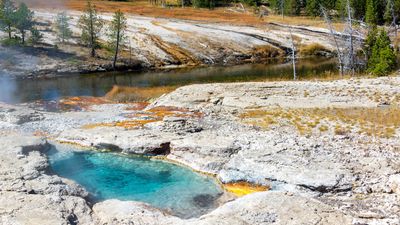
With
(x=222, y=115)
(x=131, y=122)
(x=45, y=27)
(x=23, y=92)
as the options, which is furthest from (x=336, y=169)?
(x=45, y=27)

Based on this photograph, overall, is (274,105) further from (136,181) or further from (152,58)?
(152,58)

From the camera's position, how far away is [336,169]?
714 inches

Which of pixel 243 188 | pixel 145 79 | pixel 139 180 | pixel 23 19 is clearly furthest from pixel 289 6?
pixel 243 188

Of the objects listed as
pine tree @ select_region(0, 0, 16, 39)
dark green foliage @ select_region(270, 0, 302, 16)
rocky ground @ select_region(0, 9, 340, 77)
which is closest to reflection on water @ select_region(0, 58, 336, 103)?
rocky ground @ select_region(0, 9, 340, 77)

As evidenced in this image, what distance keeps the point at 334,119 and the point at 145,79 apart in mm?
38216

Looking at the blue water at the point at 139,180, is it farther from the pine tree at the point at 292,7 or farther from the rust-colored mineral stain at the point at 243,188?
the pine tree at the point at 292,7

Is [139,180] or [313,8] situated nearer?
[139,180]

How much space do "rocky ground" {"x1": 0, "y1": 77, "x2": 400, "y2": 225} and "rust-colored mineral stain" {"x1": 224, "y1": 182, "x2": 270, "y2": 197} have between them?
235mm

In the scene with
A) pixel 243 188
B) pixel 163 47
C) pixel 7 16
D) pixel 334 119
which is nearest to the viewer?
pixel 243 188

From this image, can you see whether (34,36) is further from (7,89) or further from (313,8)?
(313,8)

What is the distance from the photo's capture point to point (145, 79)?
60.1 metres

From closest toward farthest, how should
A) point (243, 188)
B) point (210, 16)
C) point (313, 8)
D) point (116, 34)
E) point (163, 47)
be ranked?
point (243, 188), point (116, 34), point (163, 47), point (313, 8), point (210, 16)

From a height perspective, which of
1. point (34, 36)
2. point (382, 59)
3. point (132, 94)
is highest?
point (34, 36)

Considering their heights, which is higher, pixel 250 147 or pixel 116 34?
pixel 116 34
